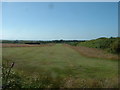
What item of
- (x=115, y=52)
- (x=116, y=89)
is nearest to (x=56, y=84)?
(x=116, y=89)

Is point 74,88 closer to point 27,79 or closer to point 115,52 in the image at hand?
point 27,79

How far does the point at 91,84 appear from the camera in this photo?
25.8 ft

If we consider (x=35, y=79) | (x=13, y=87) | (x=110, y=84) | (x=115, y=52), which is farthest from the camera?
(x=115, y=52)

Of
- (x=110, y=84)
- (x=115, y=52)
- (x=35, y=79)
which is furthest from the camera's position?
(x=115, y=52)

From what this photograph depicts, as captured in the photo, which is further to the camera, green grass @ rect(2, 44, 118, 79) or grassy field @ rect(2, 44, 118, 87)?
green grass @ rect(2, 44, 118, 79)

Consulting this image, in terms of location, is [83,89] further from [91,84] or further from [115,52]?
[115,52]

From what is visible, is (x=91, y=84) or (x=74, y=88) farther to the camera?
(x=91, y=84)

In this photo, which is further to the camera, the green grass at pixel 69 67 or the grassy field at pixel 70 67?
the green grass at pixel 69 67

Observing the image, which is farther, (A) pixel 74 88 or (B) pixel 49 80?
(B) pixel 49 80

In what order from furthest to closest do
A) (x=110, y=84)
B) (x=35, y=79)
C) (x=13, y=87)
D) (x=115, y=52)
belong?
(x=115, y=52) → (x=35, y=79) → (x=110, y=84) → (x=13, y=87)

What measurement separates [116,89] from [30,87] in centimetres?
330

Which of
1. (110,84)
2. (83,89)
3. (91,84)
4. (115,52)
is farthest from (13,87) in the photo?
(115,52)

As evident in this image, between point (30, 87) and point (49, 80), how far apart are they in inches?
58.9

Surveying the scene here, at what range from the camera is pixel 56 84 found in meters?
7.91
